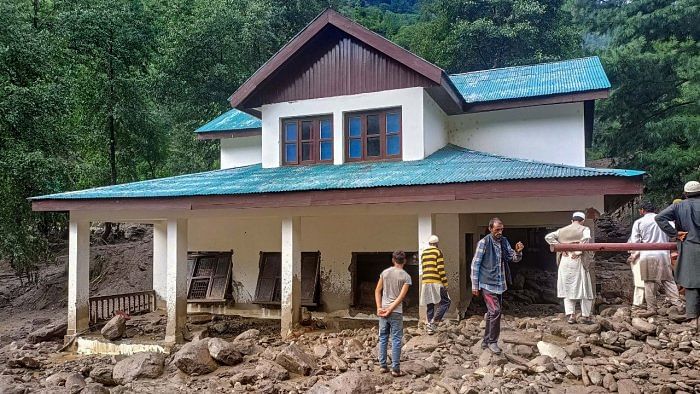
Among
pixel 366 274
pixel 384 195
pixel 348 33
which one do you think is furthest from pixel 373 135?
pixel 366 274

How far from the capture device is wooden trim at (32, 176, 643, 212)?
8.84 m

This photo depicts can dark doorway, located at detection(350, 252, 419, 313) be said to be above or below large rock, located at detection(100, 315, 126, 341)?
above

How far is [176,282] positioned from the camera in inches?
459

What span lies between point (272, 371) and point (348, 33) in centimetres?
835

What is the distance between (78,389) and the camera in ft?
26.8

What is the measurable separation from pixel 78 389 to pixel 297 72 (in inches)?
A: 348

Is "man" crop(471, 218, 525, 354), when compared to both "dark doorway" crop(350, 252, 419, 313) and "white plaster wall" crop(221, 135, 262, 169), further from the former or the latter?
"white plaster wall" crop(221, 135, 262, 169)

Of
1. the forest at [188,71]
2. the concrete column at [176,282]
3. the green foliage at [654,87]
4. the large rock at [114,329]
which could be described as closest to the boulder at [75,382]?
the concrete column at [176,282]

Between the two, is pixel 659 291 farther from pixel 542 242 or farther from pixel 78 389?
pixel 78 389

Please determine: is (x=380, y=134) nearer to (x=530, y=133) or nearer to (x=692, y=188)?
(x=530, y=133)

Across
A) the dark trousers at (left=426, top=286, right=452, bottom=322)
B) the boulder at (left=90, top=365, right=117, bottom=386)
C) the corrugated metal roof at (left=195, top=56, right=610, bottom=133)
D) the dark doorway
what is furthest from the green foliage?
the boulder at (left=90, top=365, right=117, bottom=386)

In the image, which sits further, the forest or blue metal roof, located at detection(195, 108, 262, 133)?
the forest

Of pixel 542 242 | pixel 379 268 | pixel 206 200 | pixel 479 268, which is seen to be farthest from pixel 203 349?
pixel 542 242

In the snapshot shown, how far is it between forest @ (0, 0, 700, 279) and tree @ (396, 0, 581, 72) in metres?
0.08
